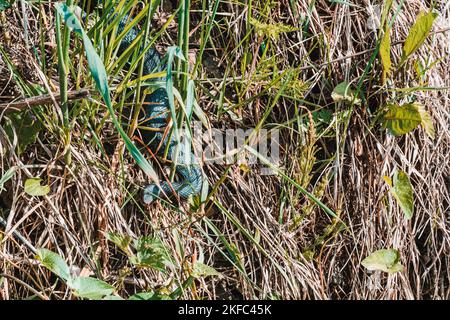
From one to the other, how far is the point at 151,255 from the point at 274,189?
56 centimetres

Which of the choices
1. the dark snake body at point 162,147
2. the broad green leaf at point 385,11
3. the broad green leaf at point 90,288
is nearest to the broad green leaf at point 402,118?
the broad green leaf at point 385,11

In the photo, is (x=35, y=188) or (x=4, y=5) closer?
(x=35, y=188)

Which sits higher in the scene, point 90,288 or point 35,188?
point 35,188

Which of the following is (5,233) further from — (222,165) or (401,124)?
(401,124)

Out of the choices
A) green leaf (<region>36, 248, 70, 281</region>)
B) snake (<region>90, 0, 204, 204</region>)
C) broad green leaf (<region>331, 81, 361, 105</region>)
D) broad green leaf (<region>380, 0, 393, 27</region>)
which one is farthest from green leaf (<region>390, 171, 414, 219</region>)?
green leaf (<region>36, 248, 70, 281</region>)

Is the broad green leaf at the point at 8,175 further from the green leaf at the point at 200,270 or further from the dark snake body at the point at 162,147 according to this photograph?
the green leaf at the point at 200,270

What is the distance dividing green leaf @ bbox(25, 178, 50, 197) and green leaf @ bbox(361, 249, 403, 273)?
1079 mm

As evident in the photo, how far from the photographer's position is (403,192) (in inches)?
93.8

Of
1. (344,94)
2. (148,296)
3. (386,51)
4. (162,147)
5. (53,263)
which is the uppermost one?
(386,51)

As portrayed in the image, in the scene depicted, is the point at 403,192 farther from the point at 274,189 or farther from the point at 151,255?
the point at 151,255

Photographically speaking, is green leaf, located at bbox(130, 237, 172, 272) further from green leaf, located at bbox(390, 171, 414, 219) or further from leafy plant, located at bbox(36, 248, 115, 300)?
green leaf, located at bbox(390, 171, 414, 219)

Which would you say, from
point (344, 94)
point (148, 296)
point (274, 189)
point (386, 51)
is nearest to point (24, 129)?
point (148, 296)

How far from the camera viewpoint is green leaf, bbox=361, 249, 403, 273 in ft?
7.61
